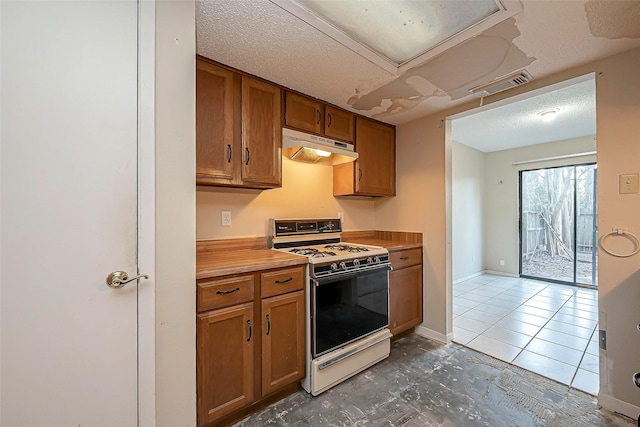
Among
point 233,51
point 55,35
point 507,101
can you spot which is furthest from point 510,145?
point 55,35

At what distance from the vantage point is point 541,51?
1686 mm

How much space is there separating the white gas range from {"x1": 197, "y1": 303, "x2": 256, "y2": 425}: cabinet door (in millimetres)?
449

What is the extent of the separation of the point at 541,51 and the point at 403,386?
2.48m

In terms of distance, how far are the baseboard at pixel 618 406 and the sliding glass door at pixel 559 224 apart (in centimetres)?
364

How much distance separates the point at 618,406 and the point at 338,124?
2868 millimetres

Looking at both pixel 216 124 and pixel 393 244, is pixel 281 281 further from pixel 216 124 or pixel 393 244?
pixel 393 244

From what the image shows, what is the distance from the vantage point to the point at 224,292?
1.50m

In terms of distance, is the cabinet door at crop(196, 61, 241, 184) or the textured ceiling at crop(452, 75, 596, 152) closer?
the cabinet door at crop(196, 61, 241, 184)

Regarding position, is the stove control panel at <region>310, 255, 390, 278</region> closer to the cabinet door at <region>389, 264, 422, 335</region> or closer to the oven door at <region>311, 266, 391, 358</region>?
the oven door at <region>311, 266, 391, 358</region>

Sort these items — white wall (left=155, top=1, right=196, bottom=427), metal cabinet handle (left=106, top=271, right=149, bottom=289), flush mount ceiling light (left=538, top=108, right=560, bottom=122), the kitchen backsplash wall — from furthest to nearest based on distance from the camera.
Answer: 1. flush mount ceiling light (left=538, top=108, right=560, bottom=122)
2. the kitchen backsplash wall
3. white wall (left=155, top=1, right=196, bottom=427)
4. metal cabinet handle (left=106, top=271, right=149, bottom=289)

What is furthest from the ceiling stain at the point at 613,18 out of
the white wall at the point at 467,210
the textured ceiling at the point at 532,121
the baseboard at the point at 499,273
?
the baseboard at the point at 499,273

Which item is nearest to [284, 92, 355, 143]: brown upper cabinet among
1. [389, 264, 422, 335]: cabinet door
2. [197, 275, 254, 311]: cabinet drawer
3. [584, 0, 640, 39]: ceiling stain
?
[197, 275, 254, 311]: cabinet drawer

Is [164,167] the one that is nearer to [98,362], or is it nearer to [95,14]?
[95,14]

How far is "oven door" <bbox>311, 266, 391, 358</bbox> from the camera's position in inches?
73.3
